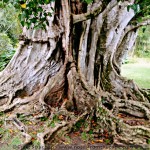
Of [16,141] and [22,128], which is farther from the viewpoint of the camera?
[22,128]

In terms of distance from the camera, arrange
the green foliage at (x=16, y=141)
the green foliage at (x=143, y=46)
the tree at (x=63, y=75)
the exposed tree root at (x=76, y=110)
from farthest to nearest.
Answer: the green foliage at (x=143, y=46) < the tree at (x=63, y=75) < the exposed tree root at (x=76, y=110) < the green foliage at (x=16, y=141)

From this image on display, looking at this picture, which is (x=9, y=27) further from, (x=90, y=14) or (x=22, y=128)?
(x=22, y=128)

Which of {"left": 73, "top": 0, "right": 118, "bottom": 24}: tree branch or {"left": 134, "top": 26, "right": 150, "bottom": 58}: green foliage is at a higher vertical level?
{"left": 73, "top": 0, "right": 118, "bottom": 24}: tree branch

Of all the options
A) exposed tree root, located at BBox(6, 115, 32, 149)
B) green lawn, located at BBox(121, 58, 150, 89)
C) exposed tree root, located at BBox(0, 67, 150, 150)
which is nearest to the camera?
exposed tree root, located at BBox(6, 115, 32, 149)

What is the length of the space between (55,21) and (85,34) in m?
0.73

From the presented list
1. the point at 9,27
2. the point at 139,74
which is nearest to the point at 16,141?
the point at 139,74

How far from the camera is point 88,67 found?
6395mm

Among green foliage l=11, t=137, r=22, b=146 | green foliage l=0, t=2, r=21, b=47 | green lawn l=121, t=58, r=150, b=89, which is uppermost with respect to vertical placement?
green foliage l=0, t=2, r=21, b=47

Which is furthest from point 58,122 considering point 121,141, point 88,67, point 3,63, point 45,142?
point 3,63

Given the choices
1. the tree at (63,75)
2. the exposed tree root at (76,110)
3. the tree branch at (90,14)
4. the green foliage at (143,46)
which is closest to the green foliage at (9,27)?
the tree at (63,75)

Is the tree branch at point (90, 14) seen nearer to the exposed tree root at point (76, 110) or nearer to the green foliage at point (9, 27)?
the exposed tree root at point (76, 110)

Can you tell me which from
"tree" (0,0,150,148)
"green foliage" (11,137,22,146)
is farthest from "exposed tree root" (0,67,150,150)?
"green foliage" (11,137,22,146)

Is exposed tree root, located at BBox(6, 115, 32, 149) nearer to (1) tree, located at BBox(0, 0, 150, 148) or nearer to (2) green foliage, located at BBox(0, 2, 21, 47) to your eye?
(1) tree, located at BBox(0, 0, 150, 148)

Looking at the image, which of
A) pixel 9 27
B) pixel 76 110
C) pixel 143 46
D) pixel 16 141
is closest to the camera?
pixel 16 141
